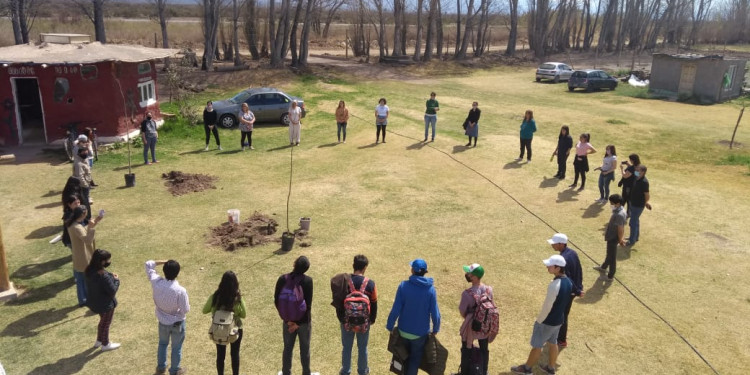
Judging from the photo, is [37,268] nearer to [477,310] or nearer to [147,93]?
[477,310]

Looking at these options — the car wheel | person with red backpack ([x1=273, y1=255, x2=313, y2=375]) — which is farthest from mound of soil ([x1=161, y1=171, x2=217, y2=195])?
person with red backpack ([x1=273, y1=255, x2=313, y2=375])

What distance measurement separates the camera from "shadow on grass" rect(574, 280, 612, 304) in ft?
27.8

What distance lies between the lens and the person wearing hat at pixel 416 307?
18.1 feet

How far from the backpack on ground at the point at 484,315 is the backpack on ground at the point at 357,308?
1137mm

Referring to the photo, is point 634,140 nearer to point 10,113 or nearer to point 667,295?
point 667,295

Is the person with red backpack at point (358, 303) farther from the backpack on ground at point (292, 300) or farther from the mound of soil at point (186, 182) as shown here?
the mound of soil at point (186, 182)

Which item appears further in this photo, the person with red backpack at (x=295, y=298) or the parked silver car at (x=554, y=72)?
the parked silver car at (x=554, y=72)

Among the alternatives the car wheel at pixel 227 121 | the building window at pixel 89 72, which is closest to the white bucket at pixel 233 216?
the building window at pixel 89 72

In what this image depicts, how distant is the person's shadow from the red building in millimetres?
12907

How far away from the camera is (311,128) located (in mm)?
20094

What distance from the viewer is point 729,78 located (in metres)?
29.8

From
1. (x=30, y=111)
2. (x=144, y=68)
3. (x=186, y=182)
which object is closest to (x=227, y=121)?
(x=144, y=68)

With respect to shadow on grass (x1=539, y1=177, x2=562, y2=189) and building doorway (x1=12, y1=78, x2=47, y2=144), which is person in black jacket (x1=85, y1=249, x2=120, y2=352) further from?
building doorway (x1=12, y1=78, x2=47, y2=144)

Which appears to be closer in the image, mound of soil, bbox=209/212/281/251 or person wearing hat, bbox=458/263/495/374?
person wearing hat, bbox=458/263/495/374
